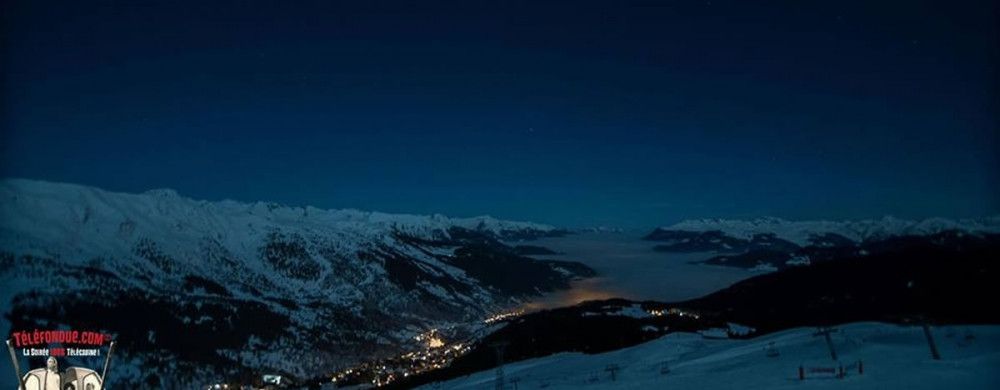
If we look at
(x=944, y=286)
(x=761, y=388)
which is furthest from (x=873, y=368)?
(x=944, y=286)

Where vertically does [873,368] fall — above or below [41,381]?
below

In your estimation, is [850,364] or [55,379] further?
[850,364]

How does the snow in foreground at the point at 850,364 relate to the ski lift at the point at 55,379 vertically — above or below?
below

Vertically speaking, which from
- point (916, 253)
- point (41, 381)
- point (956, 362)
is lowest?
point (956, 362)

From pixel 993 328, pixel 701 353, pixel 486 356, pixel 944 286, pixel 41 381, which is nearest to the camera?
pixel 41 381

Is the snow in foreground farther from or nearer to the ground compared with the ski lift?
nearer to the ground

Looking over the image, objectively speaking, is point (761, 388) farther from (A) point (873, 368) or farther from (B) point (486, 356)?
(B) point (486, 356)

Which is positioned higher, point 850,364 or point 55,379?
point 55,379

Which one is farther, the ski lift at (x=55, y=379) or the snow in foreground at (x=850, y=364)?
the snow in foreground at (x=850, y=364)

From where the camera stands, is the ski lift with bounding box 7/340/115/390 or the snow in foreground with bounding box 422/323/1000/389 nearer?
the ski lift with bounding box 7/340/115/390

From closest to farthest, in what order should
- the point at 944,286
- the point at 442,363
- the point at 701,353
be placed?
the point at 701,353 → the point at 944,286 → the point at 442,363

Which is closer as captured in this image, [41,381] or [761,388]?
[41,381]
